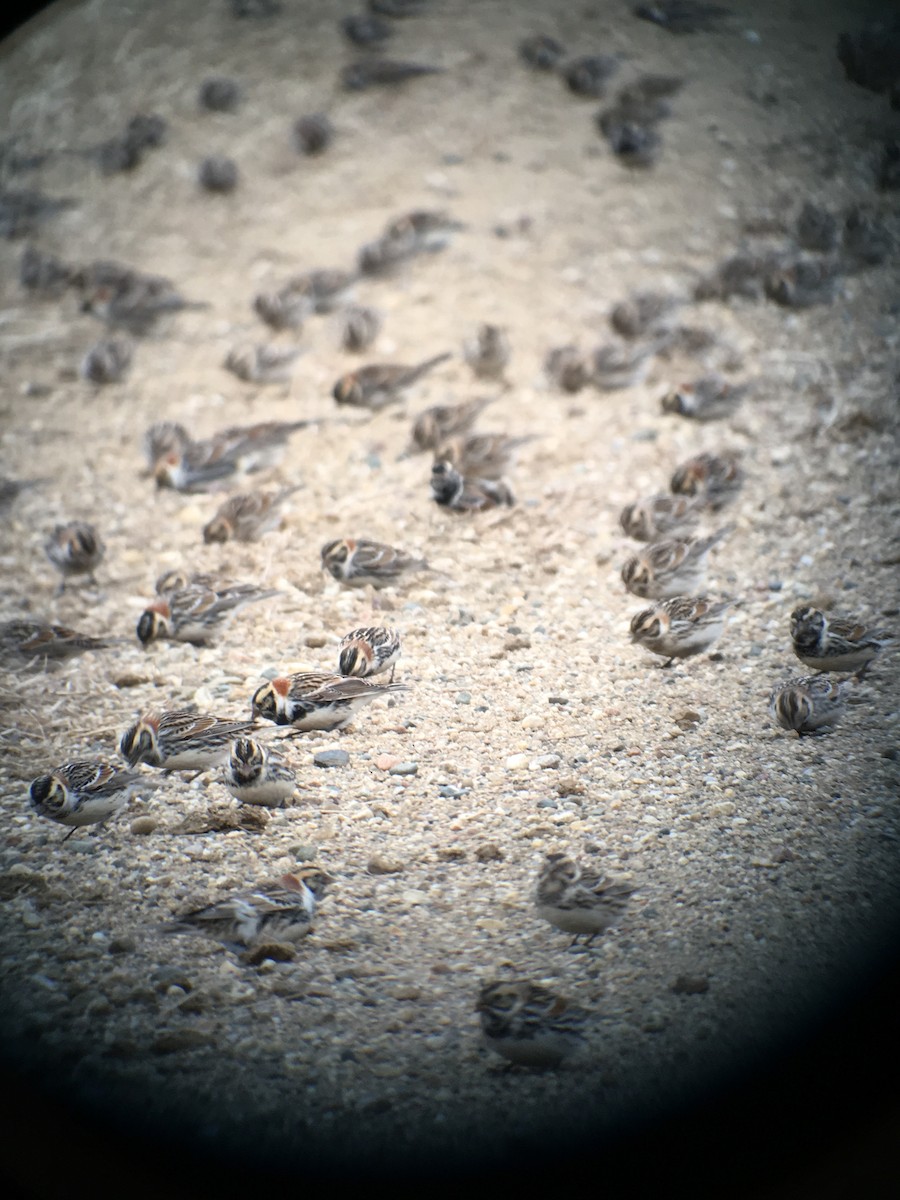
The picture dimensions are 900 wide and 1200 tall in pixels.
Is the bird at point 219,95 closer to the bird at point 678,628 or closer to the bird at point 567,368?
the bird at point 567,368

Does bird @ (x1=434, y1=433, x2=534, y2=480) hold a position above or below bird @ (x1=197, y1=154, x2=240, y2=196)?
below

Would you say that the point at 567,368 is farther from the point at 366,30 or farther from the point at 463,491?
the point at 366,30

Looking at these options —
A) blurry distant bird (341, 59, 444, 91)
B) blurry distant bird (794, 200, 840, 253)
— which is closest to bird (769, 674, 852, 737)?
blurry distant bird (794, 200, 840, 253)

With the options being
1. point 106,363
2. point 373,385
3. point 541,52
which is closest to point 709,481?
point 373,385

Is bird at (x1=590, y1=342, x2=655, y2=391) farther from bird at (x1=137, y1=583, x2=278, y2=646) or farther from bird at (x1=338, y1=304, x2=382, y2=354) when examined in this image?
bird at (x1=137, y1=583, x2=278, y2=646)

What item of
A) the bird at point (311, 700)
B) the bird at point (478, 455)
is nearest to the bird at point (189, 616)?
the bird at point (311, 700)

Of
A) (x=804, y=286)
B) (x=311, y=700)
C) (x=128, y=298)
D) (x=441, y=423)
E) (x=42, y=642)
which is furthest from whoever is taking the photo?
(x=128, y=298)
